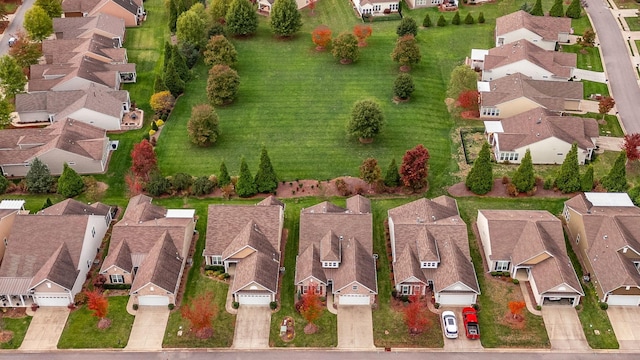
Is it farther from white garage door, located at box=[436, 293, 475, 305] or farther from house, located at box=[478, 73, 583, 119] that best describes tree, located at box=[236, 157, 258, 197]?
house, located at box=[478, 73, 583, 119]

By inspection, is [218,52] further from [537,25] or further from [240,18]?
[537,25]

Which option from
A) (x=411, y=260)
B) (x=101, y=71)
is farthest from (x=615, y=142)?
(x=101, y=71)

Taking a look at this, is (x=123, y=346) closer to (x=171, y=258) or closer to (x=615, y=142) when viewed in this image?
(x=171, y=258)

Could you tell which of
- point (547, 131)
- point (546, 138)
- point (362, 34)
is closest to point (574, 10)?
point (362, 34)

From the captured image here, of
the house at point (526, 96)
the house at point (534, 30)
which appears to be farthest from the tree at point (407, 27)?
the house at point (526, 96)

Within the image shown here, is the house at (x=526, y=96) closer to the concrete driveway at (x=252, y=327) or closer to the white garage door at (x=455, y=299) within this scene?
the white garage door at (x=455, y=299)

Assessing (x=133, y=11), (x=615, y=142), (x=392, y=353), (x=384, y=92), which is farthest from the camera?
(x=133, y=11)

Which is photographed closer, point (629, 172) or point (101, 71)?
point (629, 172)
